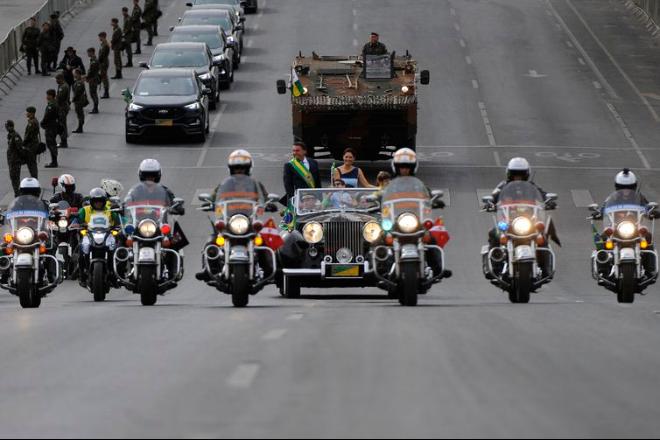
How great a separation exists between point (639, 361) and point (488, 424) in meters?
3.96

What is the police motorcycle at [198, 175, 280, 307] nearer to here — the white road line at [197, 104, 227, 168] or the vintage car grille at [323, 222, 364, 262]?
the vintage car grille at [323, 222, 364, 262]

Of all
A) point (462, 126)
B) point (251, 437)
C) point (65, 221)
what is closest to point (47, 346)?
point (251, 437)

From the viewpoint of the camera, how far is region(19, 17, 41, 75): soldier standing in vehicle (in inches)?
2141

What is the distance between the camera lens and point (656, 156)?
43.0 metres

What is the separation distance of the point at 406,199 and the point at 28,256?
13.9 feet

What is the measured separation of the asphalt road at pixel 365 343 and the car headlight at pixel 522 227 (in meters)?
0.84

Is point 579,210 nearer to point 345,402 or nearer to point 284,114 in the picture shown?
point 284,114

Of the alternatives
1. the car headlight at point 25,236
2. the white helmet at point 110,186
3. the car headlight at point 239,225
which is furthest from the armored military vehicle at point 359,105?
the car headlight at point 239,225

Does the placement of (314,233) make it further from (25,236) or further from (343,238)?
(25,236)

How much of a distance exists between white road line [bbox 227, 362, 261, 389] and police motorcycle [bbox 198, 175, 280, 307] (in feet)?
22.0

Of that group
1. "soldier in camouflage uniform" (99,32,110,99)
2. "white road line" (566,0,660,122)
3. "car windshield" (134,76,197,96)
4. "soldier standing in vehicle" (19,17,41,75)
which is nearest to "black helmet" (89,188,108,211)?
"car windshield" (134,76,197,96)

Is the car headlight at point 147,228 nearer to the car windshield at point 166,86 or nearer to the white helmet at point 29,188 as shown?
the white helmet at point 29,188

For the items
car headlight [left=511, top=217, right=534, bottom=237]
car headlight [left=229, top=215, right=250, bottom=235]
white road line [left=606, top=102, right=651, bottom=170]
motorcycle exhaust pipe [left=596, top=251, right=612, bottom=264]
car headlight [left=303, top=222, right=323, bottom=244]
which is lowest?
white road line [left=606, top=102, right=651, bottom=170]

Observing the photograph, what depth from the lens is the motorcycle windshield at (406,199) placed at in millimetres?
20031
